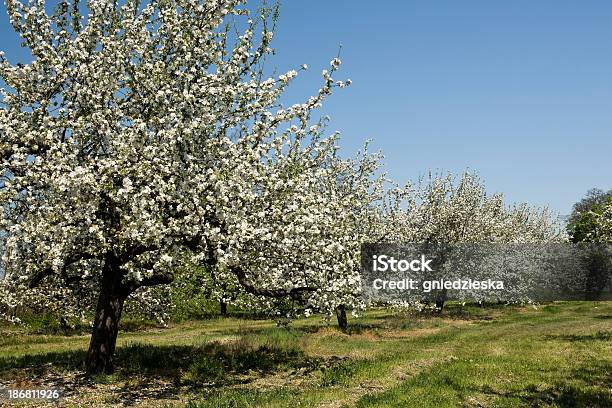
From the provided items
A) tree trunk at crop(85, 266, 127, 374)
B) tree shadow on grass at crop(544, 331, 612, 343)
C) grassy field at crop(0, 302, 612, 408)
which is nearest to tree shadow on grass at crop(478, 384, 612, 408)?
grassy field at crop(0, 302, 612, 408)

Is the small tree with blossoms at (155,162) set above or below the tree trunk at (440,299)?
above

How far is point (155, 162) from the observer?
13.9 meters

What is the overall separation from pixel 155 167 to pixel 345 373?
9651 millimetres

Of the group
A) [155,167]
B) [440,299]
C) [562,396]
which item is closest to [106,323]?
[155,167]

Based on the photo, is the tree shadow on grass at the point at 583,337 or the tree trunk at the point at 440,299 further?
the tree trunk at the point at 440,299

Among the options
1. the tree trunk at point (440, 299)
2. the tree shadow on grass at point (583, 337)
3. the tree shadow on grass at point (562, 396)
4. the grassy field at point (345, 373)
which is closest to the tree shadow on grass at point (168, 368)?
the grassy field at point (345, 373)

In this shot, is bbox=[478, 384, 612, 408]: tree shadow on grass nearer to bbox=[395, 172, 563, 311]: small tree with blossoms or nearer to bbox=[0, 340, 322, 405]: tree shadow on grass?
bbox=[0, 340, 322, 405]: tree shadow on grass

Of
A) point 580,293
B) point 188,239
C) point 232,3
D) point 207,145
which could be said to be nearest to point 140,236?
point 188,239

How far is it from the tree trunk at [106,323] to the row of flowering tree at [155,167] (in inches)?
1.7

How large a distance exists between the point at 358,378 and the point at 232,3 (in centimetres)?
1284

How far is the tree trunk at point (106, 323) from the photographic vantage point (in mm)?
17375

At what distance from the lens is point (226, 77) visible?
620 inches

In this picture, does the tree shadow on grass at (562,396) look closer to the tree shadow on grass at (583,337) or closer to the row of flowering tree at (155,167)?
the row of flowering tree at (155,167)

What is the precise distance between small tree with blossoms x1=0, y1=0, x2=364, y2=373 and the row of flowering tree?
0.05 metres
